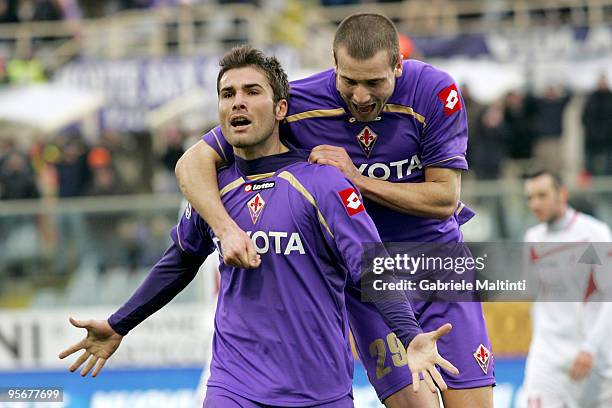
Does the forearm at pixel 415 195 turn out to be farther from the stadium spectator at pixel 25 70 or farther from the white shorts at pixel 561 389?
the stadium spectator at pixel 25 70

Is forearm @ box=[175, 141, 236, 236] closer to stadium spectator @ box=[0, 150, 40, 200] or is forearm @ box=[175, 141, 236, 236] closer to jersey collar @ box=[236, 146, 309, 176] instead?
jersey collar @ box=[236, 146, 309, 176]

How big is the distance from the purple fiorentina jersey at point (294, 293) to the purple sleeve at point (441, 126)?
27.2 inches

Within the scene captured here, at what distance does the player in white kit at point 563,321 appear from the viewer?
9562 mm

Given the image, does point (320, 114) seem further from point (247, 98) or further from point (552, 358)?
point (552, 358)

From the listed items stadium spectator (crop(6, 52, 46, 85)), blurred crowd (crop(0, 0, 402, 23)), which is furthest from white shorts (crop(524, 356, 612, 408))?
blurred crowd (crop(0, 0, 402, 23))

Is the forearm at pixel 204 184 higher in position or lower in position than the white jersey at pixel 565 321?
higher

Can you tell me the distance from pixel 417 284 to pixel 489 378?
0.61 meters

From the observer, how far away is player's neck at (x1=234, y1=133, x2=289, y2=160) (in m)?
5.56

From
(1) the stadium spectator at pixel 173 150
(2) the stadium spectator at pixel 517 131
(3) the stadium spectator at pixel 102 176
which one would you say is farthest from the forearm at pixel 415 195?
(1) the stadium spectator at pixel 173 150

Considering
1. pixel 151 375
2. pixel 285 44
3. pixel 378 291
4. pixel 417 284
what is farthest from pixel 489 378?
pixel 285 44

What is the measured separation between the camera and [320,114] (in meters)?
6.00

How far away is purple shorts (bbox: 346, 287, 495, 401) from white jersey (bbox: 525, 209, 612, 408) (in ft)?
10.2

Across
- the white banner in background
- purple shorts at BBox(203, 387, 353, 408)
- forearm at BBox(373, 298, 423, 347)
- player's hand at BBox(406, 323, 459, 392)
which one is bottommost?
the white banner in background

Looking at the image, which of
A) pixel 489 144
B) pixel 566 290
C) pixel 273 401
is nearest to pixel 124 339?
pixel 566 290
